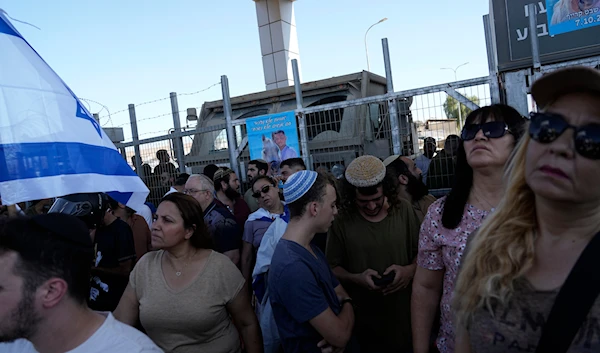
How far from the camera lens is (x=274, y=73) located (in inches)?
547

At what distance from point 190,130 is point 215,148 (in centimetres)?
54

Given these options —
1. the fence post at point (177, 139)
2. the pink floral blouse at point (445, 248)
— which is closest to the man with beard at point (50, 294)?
the pink floral blouse at point (445, 248)

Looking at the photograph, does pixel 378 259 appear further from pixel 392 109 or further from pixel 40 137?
pixel 392 109

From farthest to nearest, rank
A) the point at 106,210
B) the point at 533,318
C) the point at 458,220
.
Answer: the point at 106,210 → the point at 458,220 → the point at 533,318

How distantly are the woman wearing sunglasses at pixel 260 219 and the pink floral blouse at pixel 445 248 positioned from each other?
1982mm

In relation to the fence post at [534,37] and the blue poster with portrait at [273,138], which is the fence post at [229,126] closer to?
the blue poster with portrait at [273,138]

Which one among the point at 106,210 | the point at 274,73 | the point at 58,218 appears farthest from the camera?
the point at 274,73

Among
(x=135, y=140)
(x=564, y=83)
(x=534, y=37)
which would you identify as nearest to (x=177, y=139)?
(x=135, y=140)

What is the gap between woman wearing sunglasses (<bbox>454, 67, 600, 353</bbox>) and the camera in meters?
1.04

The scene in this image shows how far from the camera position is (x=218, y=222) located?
3.95m

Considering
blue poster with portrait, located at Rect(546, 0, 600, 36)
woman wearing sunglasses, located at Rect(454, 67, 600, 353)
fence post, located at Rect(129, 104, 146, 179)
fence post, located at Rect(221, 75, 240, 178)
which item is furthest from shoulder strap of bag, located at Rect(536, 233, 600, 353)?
fence post, located at Rect(129, 104, 146, 179)

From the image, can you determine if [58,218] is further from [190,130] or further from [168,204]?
[190,130]

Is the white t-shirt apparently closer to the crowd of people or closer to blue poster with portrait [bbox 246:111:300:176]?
the crowd of people

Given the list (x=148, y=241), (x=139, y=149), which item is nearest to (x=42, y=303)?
(x=148, y=241)
